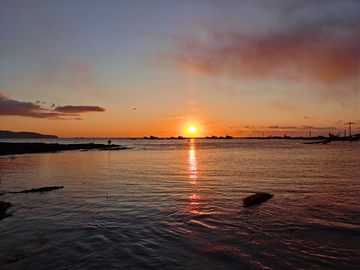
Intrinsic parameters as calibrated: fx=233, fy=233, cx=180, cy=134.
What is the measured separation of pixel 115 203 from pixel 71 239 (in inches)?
220

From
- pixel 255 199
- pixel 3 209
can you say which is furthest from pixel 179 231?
pixel 3 209

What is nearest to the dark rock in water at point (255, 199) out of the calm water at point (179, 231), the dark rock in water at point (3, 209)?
the calm water at point (179, 231)

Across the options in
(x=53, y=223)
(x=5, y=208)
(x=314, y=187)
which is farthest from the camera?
(x=314, y=187)

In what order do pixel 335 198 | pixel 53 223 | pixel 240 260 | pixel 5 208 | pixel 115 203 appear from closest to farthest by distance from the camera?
pixel 240 260 → pixel 53 223 → pixel 5 208 → pixel 115 203 → pixel 335 198

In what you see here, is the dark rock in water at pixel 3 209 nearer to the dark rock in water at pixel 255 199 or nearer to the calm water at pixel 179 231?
the calm water at pixel 179 231

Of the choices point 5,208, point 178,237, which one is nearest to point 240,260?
point 178,237

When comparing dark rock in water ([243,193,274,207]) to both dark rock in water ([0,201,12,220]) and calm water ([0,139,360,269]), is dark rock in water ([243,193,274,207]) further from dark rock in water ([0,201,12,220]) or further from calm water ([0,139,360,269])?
dark rock in water ([0,201,12,220])

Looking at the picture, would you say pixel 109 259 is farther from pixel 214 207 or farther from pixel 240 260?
pixel 214 207

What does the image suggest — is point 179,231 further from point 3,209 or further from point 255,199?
point 3,209

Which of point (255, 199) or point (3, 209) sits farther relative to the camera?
point (255, 199)

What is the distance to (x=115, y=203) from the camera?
50.9 ft

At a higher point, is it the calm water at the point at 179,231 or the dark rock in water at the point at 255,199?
the dark rock in water at the point at 255,199

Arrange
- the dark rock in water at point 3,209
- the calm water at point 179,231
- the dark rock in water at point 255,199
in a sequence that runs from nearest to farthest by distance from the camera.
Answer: the calm water at point 179,231
the dark rock in water at point 3,209
the dark rock in water at point 255,199

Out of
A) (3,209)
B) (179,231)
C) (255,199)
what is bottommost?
(179,231)
